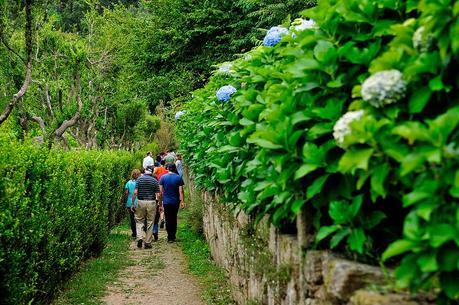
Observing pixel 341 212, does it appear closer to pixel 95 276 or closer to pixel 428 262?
pixel 428 262

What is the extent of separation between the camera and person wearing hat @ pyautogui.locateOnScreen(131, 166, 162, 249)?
14.0 metres

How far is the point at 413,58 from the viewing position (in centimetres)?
258

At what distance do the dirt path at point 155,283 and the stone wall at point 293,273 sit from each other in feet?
4.67

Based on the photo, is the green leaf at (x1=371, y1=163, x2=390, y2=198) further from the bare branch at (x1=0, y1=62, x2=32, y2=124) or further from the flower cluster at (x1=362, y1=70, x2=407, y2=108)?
the bare branch at (x1=0, y1=62, x2=32, y2=124)

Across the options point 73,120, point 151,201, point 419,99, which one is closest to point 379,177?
point 419,99

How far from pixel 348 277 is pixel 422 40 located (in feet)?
3.88

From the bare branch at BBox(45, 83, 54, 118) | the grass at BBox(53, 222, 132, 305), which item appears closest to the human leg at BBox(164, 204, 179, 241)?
the grass at BBox(53, 222, 132, 305)

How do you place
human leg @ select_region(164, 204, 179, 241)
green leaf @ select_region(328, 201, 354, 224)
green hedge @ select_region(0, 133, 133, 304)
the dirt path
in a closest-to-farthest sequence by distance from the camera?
green leaf @ select_region(328, 201, 354, 224) → green hedge @ select_region(0, 133, 133, 304) → the dirt path → human leg @ select_region(164, 204, 179, 241)

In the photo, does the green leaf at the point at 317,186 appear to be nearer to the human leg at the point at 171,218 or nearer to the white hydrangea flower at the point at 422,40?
the white hydrangea flower at the point at 422,40

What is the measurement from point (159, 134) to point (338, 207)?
3895cm

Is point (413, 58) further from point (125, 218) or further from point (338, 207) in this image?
point (125, 218)

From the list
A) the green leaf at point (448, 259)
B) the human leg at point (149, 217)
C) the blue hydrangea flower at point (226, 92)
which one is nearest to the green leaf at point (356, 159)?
the green leaf at point (448, 259)

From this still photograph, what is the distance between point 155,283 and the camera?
33.2ft

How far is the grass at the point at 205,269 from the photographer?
8.43 meters
